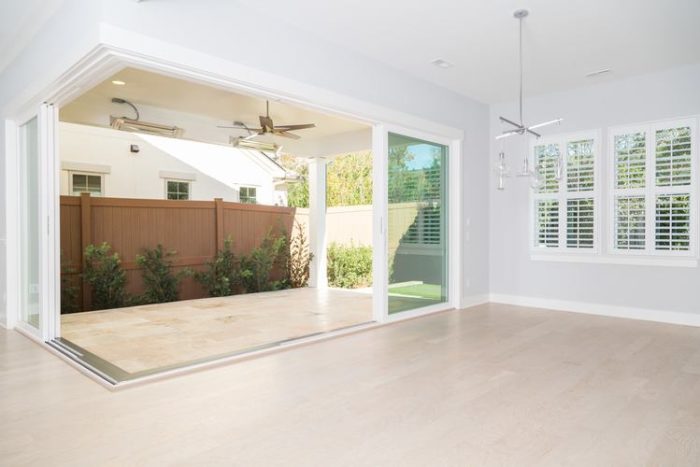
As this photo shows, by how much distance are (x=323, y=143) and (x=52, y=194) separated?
199 inches

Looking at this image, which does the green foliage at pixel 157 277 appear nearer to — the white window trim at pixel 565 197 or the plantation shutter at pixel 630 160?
the white window trim at pixel 565 197

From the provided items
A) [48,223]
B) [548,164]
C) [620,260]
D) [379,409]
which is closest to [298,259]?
[548,164]

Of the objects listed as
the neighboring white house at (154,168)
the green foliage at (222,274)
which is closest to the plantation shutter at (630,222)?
the green foliage at (222,274)

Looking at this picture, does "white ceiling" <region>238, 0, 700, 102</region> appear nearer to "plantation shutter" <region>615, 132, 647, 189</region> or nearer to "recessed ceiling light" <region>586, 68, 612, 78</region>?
"recessed ceiling light" <region>586, 68, 612, 78</region>

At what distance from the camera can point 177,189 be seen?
911cm

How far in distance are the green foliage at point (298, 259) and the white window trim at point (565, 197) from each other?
160 inches

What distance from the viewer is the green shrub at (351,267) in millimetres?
9289

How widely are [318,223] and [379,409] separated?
6222 millimetres

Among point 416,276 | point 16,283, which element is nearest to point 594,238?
point 416,276

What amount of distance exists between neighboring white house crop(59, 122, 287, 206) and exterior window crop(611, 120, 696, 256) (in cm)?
581

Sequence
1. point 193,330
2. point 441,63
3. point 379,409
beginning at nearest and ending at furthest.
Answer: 1. point 379,409
2. point 193,330
3. point 441,63

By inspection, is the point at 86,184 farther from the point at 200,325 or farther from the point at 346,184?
the point at 346,184

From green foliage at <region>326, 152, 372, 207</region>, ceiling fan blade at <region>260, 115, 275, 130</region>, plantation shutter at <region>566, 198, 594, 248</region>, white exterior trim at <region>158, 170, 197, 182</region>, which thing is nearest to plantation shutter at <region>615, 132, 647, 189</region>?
plantation shutter at <region>566, 198, 594, 248</region>

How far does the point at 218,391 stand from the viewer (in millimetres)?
2873
